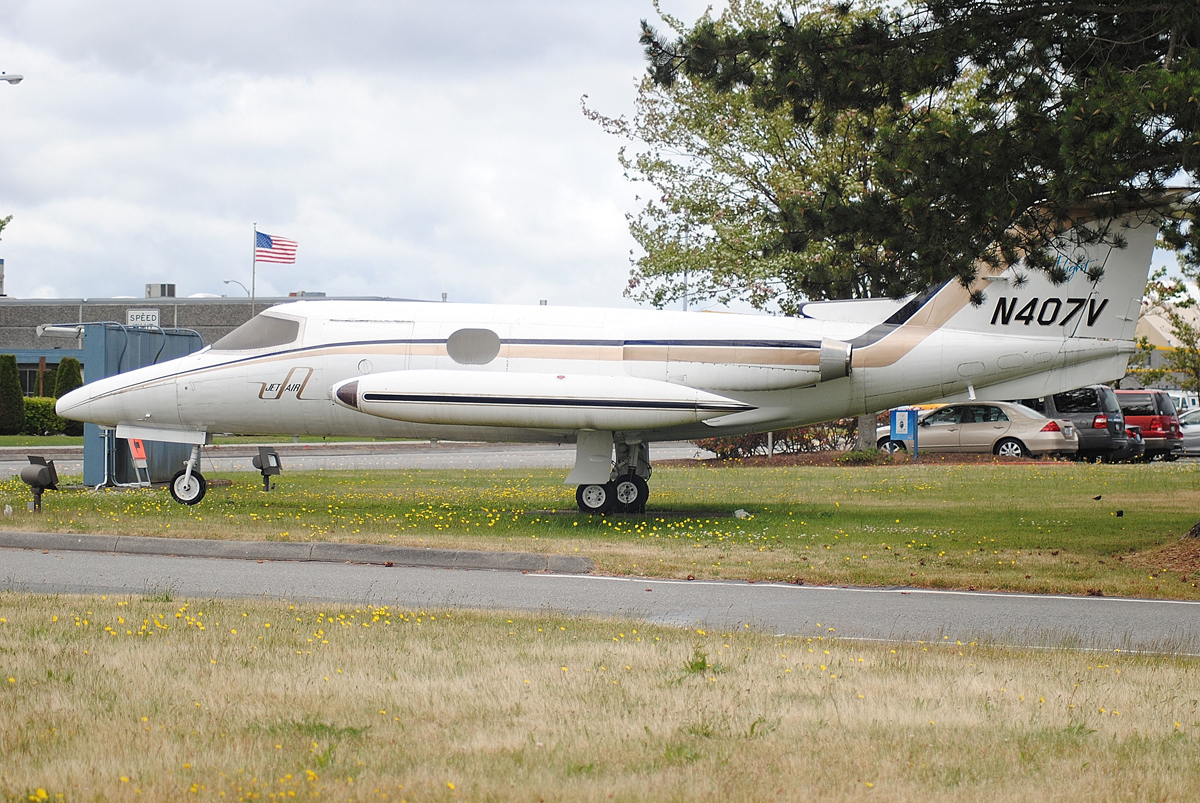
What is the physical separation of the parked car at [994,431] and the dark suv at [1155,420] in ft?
11.4

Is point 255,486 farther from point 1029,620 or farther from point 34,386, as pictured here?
point 34,386

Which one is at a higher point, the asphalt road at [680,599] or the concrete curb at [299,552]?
the concrete curb at [299,552]

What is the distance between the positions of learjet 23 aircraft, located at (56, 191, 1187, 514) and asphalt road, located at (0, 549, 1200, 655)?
395cm

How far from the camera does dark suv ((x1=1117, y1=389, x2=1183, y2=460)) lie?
3167 centimetres

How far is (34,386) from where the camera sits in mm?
60156

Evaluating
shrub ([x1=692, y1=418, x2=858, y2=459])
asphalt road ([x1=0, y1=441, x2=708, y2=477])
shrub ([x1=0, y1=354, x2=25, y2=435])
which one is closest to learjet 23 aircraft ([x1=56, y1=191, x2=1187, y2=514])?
asphalt road ([x1=0, y1=441, x2=708, y2=477])

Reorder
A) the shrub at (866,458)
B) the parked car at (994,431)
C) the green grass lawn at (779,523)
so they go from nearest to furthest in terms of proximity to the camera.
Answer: the green grass lawn at (779,523)
the shrub at (866,458)
the parked car at (994,431)

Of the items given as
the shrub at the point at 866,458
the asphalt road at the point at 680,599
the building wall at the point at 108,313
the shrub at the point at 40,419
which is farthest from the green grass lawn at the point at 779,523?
the building wall at the point at 108,313

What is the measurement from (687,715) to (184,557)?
8.32 metres

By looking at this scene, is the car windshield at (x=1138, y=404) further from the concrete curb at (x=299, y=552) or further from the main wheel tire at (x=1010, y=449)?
the concrete curb at (x=299, y=552)

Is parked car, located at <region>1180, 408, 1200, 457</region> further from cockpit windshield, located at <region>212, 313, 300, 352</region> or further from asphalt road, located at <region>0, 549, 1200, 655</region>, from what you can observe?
cockpit windshield, located at <region>212, 313, 300, 352</region>

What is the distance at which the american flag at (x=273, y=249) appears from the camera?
154ft

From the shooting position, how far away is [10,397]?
40938 millimetres

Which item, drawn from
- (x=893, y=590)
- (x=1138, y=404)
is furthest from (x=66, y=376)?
(x=893, y=590)
